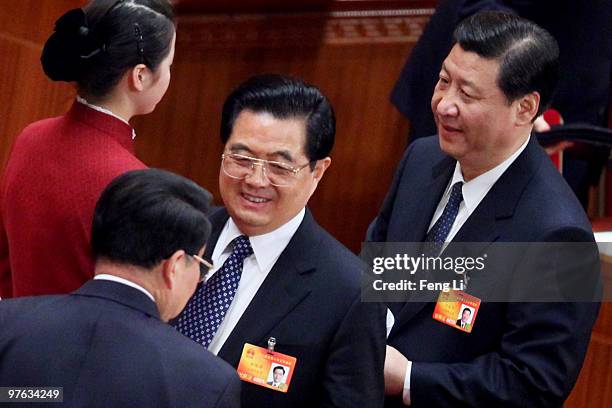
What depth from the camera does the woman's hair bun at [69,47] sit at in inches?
95.5

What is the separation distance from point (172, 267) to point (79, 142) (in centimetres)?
56

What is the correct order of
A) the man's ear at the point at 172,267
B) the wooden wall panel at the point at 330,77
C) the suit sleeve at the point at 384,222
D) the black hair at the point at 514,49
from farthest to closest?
the wooden wall panel at the point at 330,77, the suit sleeve at the point at 384,222, the black hair at the point at 514,49, the man's ear at the point at 172,267

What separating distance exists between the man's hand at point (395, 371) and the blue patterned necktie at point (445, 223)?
0.88 ft

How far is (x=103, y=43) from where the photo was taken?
245 centimetres

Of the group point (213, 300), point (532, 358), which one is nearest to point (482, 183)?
point (532, 358)

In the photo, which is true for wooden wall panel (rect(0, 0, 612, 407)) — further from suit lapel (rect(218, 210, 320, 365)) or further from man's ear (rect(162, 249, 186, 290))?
man's ear (rect(162, 249, 186, 290))

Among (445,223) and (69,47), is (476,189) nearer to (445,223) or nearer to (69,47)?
(445,223)

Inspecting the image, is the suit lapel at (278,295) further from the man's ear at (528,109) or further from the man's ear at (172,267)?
the man's ear at (528,109)

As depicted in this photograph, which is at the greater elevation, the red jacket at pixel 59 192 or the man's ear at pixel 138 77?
the man's ear at pixel 138 77

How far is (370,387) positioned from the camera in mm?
2424

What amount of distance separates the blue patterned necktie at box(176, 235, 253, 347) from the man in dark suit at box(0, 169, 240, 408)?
47 centimetres

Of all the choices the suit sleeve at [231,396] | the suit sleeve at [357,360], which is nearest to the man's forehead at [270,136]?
the suit sleeve at [357,360]

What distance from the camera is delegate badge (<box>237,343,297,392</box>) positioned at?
2447mm

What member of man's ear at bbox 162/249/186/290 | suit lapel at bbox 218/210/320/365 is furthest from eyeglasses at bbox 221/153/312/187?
man's ear at bbox 162/249/186/290
